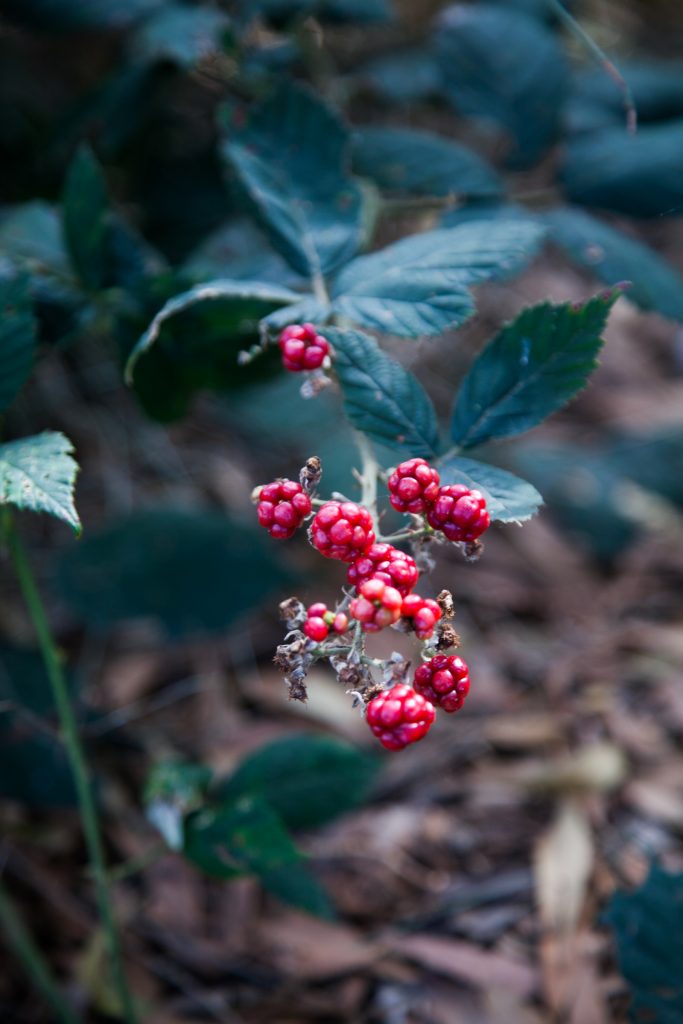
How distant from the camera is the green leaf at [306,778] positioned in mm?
1092

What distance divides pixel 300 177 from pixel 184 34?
37cm

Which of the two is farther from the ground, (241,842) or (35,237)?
(35,237)

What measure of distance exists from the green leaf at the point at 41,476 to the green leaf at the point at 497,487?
0.32 m

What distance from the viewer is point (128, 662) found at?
1.64 metres

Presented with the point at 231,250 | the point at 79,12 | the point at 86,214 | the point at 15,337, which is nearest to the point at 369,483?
the point at 15,337

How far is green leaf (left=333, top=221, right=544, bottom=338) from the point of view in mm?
827

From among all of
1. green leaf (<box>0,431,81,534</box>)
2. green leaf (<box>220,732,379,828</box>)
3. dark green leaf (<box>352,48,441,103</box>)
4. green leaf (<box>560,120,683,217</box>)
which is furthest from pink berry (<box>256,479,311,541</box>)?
dark green leaf (<box>352,48,441,103</box>)

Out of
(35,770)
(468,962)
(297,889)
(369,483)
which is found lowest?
(468,962)

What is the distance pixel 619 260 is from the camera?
45.6 inches

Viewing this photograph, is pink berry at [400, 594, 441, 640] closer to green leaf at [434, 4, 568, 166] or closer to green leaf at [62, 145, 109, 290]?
green leaf at [62, 145, 109, 290]

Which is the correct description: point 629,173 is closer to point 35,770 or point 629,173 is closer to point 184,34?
point 184,34

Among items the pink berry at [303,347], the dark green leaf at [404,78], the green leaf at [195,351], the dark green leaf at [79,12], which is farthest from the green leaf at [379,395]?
the dark green leaf at [404,78]

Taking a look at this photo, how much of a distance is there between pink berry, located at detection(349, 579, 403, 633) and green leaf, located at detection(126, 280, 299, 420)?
484 mm

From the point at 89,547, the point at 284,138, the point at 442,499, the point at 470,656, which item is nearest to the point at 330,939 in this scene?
the point at 470,656
